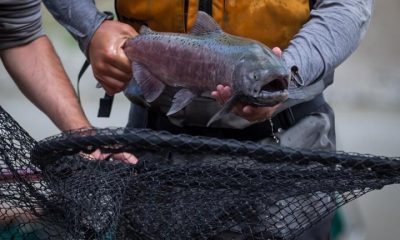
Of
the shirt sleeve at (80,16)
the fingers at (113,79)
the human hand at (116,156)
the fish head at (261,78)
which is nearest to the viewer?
the fish head at (261,78)

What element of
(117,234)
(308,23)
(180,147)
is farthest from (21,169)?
(308,23)

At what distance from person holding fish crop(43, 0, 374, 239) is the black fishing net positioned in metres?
0.15

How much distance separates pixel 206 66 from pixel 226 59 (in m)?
0.08

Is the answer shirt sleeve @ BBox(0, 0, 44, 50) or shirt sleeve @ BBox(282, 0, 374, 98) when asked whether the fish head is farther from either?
shirt sleeve @ BBox(0, 0, 44, 50)

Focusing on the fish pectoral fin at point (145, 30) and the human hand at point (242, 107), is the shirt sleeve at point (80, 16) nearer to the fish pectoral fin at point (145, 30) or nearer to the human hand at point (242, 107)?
the fish pectoral fin at point (145, 30)

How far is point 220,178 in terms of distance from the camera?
2242mm

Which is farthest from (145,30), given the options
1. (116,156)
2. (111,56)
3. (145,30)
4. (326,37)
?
(326,37)

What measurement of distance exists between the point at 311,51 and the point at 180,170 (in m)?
0.49

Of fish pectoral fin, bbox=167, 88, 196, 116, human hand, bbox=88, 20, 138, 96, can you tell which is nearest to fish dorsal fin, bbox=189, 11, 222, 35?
fish pectoral fin, bbox=167, 88, 196, 116

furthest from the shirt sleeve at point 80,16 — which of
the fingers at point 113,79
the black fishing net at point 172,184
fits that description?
the black fishing net at point 172,184

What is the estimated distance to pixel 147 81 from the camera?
246 cm

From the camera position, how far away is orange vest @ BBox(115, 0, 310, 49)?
2.59m

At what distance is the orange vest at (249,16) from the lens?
2.59 m

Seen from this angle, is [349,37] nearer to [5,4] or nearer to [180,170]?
[180,170]
